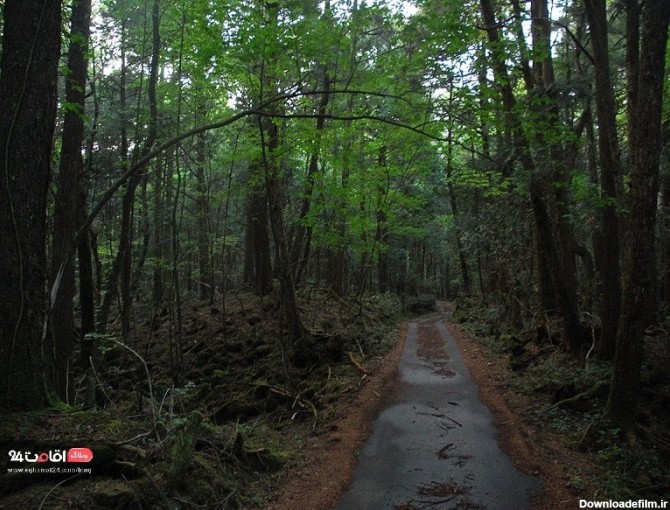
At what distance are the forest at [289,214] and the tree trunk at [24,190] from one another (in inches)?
0.9

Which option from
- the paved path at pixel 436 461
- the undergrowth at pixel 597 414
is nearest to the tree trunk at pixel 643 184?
the undergrowth at pixel 597 414

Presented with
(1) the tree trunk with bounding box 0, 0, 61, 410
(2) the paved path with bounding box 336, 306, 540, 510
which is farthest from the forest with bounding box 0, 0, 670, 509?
(2) the paved path with bounding box 336, 306, 540, 510

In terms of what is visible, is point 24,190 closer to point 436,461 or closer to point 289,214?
point 436,461

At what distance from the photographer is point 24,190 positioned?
4.73 meters

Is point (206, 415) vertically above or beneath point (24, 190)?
beneath

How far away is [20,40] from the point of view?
4734 millimetres

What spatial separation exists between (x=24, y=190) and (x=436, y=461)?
6.51 meters

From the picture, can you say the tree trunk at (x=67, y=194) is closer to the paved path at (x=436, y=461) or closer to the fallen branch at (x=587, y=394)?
the paved path at (x=436, y=461)

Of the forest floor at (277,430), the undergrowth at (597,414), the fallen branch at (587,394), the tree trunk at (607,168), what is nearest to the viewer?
the forest floor at (277,430)

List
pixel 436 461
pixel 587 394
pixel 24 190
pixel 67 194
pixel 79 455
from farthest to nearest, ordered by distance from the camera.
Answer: pixel 67 194 < pixel 587 394 < pixel 436 461 < pixel 24 190 < pixel 79 455

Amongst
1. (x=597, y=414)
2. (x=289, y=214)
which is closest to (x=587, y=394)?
(x=597, y=414)

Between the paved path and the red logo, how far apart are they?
2.97 meters

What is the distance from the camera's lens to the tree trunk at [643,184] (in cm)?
580

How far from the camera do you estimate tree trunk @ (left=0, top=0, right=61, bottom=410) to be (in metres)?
4.62
